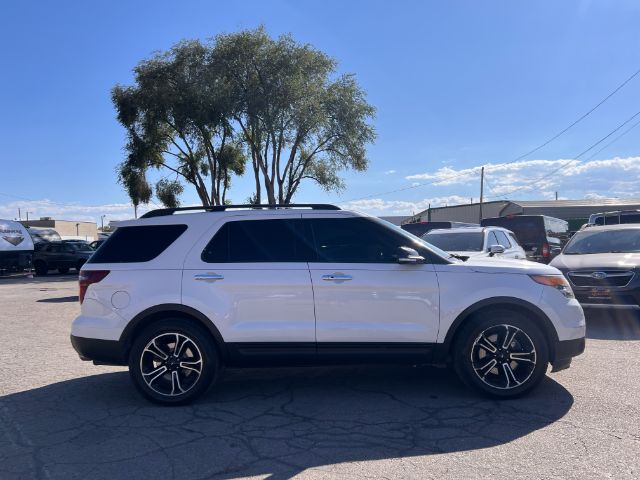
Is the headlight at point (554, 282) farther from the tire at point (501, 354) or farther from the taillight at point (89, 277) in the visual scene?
the taillight at point (89, 277)

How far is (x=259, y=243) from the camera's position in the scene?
5133mm

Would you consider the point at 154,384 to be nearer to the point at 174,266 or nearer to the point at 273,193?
the point at 174,266

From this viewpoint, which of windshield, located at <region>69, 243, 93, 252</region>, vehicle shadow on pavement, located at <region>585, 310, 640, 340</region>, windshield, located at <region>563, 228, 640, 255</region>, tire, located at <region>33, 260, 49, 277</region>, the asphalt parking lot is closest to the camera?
the asphalt parking lot

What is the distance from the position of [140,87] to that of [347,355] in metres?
27.6

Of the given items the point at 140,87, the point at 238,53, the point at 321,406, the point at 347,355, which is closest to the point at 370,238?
the point at 347,355

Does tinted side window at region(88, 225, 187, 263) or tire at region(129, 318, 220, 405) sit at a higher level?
A: tinted side window at region(88, 225, 187, 263)

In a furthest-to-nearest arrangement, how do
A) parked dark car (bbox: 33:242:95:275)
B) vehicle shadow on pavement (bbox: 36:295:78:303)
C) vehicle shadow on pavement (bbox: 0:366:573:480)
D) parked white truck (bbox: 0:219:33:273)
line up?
parked dark car (bbox: 33:242:95:275)
parked white truck (bbox: 0:219:33:273)
vehicle shadow on pavement (bbox: 36:295:78:303)
vehicle shadow on pavement (bbox: 0:366:573:480)

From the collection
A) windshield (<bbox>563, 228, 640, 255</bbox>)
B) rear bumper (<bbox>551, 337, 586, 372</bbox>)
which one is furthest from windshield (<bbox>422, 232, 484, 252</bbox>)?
rear bumper (<bbox>551, 337, 586, 372</bbox>)

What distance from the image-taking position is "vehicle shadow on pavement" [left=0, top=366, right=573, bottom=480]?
3803 mm

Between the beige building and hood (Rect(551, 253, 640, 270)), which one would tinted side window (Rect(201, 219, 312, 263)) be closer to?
hood (Rect(551, 253, 640, 270))

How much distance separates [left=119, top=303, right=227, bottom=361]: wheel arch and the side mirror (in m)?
1.85

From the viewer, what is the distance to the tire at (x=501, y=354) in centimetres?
493

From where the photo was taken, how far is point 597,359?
6.43m

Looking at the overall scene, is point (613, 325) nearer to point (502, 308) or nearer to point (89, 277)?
point (502, 308)
